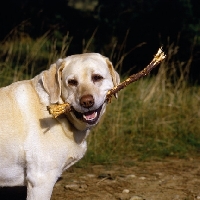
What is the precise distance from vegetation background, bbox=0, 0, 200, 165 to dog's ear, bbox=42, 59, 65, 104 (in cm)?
Result: 184

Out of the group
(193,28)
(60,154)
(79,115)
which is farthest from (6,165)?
(193,28)

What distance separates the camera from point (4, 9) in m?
9.16

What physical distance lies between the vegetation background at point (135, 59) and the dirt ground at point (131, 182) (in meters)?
0.27

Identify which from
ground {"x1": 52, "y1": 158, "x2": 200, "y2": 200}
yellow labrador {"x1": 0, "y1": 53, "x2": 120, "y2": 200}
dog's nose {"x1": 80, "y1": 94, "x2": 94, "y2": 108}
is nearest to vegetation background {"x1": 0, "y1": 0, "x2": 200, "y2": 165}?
ground {"x1": 52, "y1": 158, "x2": 200, "y2": 200}

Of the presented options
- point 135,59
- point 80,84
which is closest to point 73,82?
point 80,84

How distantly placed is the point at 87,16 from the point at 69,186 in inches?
273

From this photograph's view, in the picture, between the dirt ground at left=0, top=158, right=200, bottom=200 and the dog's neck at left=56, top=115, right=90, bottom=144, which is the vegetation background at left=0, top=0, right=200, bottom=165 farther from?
the dog's neck at left=56, top=115, right=90, bottom=144

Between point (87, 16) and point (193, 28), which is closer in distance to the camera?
point (193, 28)

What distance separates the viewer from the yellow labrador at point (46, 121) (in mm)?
3037

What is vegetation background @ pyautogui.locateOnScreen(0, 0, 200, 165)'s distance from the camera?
527 centimetres

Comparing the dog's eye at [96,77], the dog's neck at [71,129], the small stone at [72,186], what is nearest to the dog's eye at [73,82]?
the dog's eye at [96,77]

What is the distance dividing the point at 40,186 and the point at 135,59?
6.10 m

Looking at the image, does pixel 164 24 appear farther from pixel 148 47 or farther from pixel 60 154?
pixel 60 154

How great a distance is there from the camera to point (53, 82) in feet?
10.3
